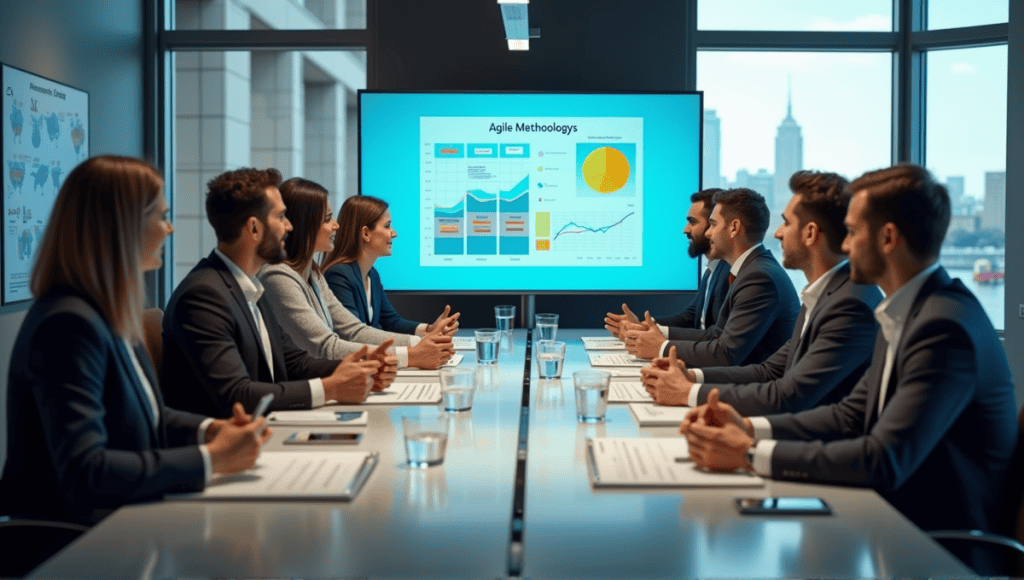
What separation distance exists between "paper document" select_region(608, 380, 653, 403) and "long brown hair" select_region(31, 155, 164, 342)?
1.33 m

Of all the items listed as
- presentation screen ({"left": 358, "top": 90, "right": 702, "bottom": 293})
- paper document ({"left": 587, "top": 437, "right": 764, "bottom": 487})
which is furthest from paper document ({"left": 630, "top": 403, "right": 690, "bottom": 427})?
presentation screen ({"left": 358, "top": 90, "right": 702, "bottom": 293})

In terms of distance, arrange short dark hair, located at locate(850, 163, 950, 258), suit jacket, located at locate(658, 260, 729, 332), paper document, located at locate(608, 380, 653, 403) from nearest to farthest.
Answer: short dark hair, located at locate(850, 163, 950, 258) < paper document, located at locate(608, 380, 653, 403) < suit jacket, located at locate(658, 260, 729, 332)

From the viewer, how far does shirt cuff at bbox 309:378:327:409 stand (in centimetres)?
Answer: 250

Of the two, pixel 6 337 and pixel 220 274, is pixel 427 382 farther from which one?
pixel 6 337

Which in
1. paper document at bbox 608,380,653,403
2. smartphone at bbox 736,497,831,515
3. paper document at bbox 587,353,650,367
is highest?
paper document at bbox 587,353,650,367

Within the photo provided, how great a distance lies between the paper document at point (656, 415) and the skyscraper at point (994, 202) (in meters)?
3.89

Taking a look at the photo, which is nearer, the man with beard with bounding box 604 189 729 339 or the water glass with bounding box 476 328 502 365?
the water glass with bounding box 476 328 502 365

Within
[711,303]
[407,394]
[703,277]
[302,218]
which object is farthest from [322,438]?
[703,277]

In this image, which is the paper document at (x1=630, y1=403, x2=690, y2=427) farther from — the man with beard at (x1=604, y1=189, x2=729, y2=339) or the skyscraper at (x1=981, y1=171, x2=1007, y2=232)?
the skyscraper at (x1=981, y1=171, x2=1007, y2=232)

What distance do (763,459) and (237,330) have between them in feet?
4.77

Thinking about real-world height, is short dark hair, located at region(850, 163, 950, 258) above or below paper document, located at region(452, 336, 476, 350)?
above

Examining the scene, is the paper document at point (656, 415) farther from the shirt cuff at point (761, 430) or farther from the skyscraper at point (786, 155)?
the skyscraper at point (786, 155)

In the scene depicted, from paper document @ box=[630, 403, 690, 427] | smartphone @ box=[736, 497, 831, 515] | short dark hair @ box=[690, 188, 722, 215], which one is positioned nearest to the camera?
smartphone @ box=[736, 497, 831, 515]

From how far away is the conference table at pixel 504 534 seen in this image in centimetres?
132
